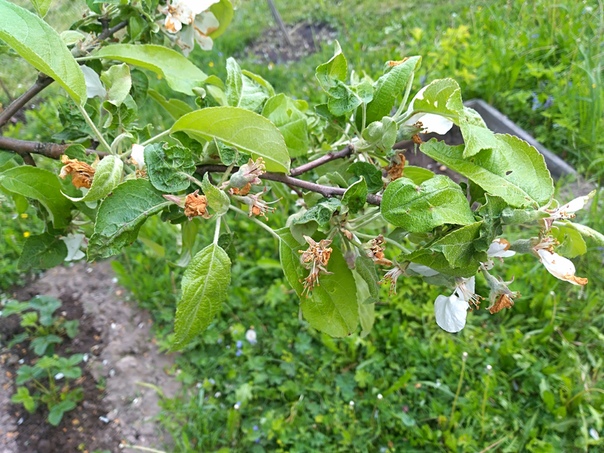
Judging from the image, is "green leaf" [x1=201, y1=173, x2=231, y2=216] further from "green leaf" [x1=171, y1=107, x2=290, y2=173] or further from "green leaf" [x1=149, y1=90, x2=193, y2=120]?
"green leaf" [x1=149, y1=90, x2=193, y2=120]

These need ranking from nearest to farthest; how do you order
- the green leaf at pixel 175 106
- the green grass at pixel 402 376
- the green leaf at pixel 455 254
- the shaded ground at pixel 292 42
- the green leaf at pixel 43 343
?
the green leaf at pixel 455 254
the green leaf at pixel 175 106
the green grass at pixel 402 376
the green leaf at pixel 43 343
the shaded ground at pixel 292 42

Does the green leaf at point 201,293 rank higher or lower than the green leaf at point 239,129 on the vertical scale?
lower

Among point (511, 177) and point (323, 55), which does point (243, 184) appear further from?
point (323, 55)

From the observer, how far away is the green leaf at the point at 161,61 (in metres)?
0.61

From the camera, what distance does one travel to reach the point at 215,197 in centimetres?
51

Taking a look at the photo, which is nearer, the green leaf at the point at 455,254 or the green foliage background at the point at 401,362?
the green leaf at the point at 455,254

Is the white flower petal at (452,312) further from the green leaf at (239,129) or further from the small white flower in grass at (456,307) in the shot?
the green leaf at (239,129)

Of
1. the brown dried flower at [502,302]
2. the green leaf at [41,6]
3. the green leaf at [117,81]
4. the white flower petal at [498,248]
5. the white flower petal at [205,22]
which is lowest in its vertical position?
the brown dried flower at [502,302]

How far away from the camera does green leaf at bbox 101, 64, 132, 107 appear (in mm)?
593

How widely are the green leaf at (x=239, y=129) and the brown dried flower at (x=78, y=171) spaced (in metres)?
0.11

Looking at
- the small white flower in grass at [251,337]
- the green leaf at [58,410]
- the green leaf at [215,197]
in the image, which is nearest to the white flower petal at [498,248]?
the green leaf at [215,197]

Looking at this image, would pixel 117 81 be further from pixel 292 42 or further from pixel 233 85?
pixel 292 42

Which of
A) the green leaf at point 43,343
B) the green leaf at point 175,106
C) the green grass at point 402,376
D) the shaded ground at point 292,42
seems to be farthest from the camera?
the shaded ground at point 292,42

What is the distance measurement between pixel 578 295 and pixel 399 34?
2.16 meters
